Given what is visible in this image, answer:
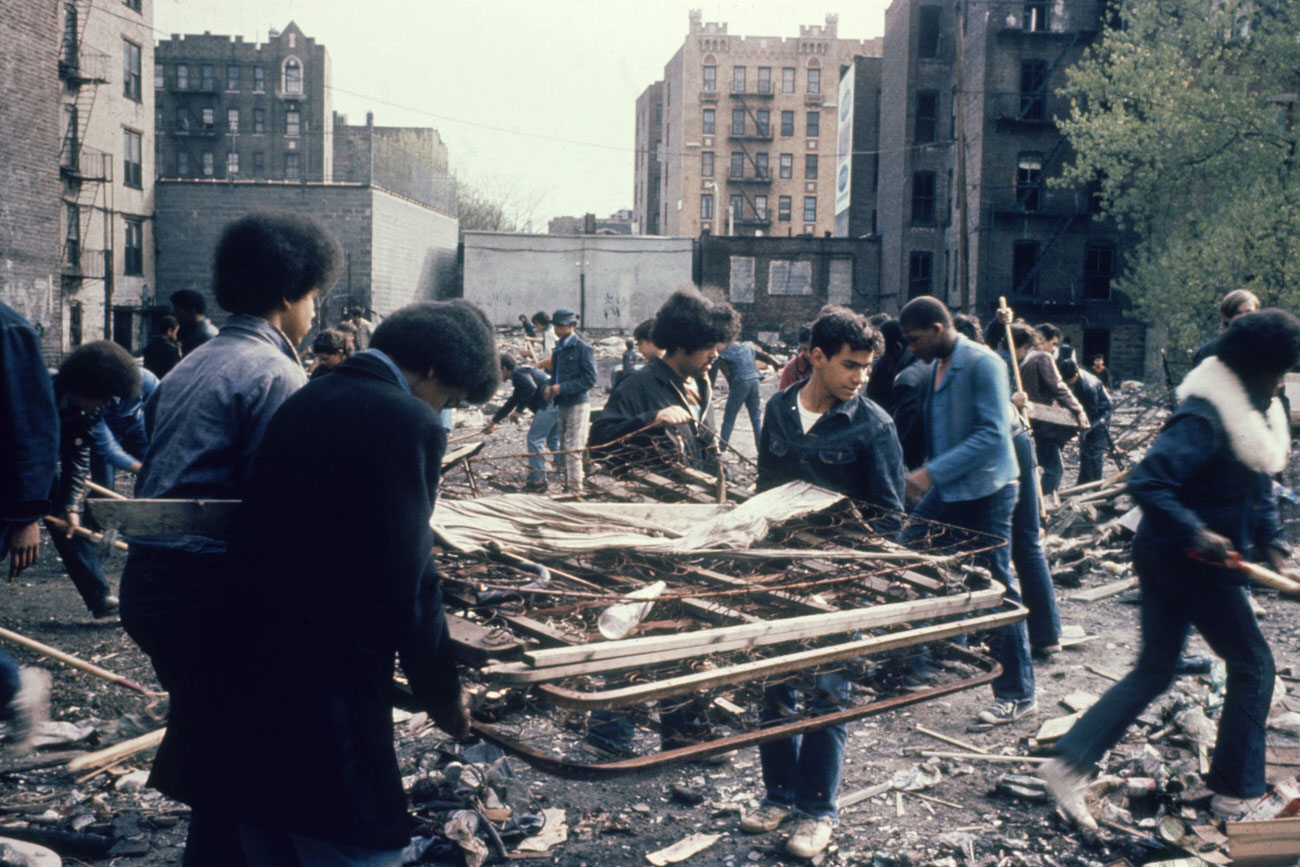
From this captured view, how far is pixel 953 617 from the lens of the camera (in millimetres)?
3477

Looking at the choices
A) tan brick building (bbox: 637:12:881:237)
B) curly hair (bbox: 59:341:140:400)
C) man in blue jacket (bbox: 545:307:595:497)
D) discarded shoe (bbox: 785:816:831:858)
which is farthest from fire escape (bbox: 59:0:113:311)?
tan brick building (bbox: 637:12:881:237)

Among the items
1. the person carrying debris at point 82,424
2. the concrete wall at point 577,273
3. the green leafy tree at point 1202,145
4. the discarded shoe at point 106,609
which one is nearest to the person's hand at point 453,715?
the person carrying debris at point 82,424

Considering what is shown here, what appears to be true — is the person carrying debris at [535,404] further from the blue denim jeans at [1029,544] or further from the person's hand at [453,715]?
the person's hand at [453,715]

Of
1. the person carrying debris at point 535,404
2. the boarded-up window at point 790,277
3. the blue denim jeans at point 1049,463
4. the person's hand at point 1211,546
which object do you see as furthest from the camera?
the boarded-up window at point 790,277

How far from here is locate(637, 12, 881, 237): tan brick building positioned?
2677 inches

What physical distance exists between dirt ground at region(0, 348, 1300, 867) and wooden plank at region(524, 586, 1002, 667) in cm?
149

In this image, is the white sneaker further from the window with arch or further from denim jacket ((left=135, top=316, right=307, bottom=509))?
the window with arch

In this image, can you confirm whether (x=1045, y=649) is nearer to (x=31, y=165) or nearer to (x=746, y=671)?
(x=746, y=671)

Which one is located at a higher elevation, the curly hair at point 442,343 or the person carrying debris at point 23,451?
the curly hair at point 442,343

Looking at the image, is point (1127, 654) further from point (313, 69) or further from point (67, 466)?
point (313, 69)

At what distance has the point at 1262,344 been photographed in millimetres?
4031

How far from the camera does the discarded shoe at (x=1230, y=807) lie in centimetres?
414

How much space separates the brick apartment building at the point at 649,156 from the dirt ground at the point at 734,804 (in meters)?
72.9

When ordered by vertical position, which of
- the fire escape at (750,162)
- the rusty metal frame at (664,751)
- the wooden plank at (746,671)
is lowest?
the rusty metal frame at (664,751)
